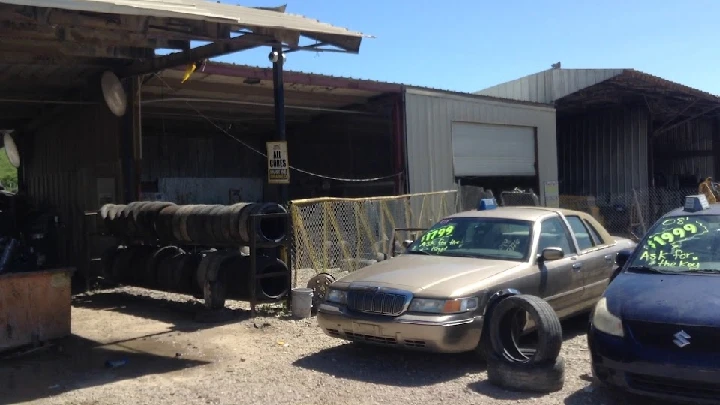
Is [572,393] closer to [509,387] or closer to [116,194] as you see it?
[509,387]

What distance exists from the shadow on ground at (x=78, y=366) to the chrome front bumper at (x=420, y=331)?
1877 mm

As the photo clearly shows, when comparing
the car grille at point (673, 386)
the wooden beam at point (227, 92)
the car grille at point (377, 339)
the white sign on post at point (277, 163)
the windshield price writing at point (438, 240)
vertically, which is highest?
the wooden beam at point (227, 92)

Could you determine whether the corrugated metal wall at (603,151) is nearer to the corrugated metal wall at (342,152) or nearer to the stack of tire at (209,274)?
the corrugated metal wall at (342,152)

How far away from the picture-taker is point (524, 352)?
21.3 feet

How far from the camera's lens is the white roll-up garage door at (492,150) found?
18.3 metres

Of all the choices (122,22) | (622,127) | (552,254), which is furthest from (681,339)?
(622,127)

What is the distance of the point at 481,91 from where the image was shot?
27953mm

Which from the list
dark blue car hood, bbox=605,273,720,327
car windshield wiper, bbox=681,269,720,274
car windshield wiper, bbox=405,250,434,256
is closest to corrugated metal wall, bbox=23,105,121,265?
car windshield wiper, bbox=405,250,434,256

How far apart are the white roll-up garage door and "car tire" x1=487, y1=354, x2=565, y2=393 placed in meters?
12.2

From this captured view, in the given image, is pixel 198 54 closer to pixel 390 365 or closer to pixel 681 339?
pixel 390 365

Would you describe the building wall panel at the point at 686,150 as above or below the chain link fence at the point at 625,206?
above

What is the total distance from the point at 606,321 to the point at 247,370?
138 inches

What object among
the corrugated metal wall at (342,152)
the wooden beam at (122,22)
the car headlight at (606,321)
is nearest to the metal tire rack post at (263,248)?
the wooden beam at (122,22)

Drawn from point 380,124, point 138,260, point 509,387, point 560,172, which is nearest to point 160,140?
point 380,124
